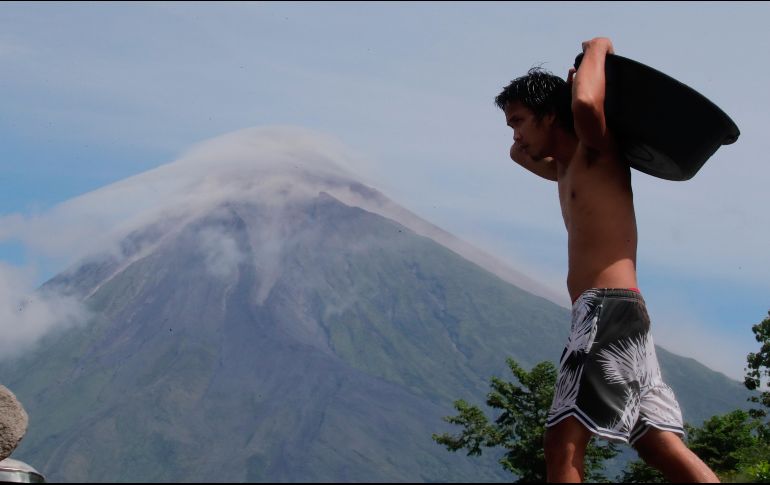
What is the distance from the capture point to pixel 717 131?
4492mm

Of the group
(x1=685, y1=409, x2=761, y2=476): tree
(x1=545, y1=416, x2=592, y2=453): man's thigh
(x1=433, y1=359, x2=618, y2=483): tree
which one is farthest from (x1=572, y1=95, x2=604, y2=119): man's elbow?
(x1=433, y1=359, x2=618, y2=483): tree

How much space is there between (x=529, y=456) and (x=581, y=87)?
1615 inches

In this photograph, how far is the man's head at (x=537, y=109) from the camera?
15.9ft

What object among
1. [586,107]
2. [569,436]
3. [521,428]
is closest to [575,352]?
[569,436]

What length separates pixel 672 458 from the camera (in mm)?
4305

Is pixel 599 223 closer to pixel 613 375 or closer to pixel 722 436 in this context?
pixel 613 375

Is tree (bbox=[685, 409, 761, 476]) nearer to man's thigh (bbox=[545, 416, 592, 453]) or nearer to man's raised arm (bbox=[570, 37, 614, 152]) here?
man's raised arm (bbox=[570, 37, 614, 152])

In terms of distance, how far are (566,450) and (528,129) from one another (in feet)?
5.06

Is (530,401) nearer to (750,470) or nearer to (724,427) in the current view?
(724,427)

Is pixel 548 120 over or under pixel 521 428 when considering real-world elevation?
over

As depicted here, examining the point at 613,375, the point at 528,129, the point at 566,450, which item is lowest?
the point at 566,450

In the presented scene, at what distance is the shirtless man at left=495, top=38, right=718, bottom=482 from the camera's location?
4.29 metres

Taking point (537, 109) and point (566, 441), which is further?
point (537, 109)

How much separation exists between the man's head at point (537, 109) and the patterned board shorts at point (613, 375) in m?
0.81
